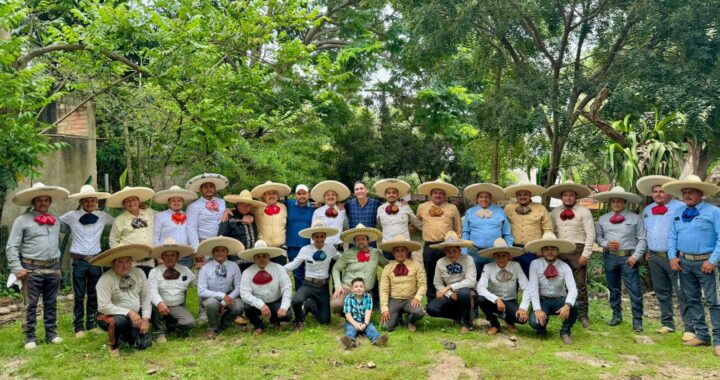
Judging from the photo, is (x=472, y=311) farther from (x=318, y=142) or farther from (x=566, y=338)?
(x=318, y=142)

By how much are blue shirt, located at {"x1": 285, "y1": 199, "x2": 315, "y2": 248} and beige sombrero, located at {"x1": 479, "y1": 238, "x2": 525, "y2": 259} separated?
2.16 meters

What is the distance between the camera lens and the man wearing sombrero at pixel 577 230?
6649 mm

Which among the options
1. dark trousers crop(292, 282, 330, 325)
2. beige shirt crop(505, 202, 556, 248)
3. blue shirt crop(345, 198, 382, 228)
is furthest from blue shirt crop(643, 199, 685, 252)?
dark trousers crop(292, 282, 330, 325)

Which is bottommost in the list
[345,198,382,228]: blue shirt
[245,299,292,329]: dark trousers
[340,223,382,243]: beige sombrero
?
[245,299,292,329]: dark trousers

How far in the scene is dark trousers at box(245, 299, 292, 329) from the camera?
6.25m

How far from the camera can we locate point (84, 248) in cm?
627

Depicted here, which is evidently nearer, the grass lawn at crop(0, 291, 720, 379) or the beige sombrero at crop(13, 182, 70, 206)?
the grass lawn at crop(0, 291, 720, 379)

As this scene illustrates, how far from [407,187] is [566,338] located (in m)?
2.50

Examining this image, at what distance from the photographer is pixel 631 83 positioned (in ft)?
24.3

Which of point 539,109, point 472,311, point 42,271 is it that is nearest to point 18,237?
point 42,271

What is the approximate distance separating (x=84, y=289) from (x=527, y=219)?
16.5ft

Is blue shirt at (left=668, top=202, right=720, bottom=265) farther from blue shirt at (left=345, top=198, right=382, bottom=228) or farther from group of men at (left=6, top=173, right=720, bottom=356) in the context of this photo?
blue shirt at (left=345, top=198, right=382, bottom=228)

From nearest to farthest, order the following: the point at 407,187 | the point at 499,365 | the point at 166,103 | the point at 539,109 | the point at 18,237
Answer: the point at 499,365 → the point at 18,237 → the point at 407,187 → the point at 539,109 → the point at 166,103

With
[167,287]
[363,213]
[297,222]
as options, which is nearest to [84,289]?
[167,287]
